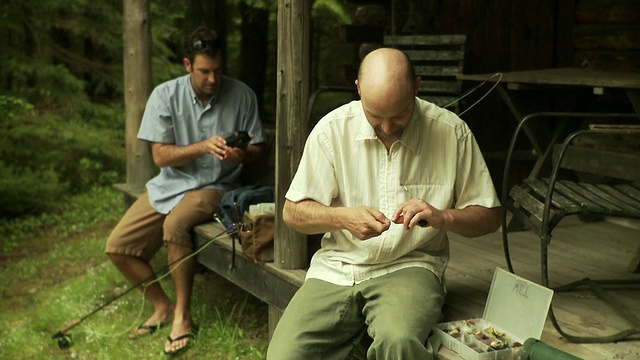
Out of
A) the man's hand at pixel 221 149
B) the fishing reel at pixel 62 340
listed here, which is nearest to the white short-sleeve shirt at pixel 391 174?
the man's hand at pixel 221 149

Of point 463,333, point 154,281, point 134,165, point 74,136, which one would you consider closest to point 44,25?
point 74,136

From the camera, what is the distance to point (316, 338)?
334 cm

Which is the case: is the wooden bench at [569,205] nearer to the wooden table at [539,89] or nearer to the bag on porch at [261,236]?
the wooden table at [539,89]

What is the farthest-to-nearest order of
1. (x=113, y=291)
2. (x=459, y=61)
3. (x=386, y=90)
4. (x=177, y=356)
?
1. (x=113, y=291)
2. (x=459, y=61)
3. (x=177, y=356)
4. (x=386, y=90)

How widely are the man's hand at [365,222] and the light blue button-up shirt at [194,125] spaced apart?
2207mm

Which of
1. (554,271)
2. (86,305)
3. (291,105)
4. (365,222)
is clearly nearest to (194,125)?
(291,105)

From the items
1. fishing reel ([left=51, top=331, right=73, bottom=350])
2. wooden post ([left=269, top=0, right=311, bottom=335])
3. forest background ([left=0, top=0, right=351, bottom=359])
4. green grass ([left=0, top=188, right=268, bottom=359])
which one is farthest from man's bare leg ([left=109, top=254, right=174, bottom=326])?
wooden post ([left=269, top=0, right=311, bottom=335])

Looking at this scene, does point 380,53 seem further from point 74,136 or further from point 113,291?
point 74,136

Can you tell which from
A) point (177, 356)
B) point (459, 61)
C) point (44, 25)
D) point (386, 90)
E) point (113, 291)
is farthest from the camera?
point (44, 25)

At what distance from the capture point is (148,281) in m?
5.50

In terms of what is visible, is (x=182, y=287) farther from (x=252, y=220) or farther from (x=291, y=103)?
(x=291, y=103)

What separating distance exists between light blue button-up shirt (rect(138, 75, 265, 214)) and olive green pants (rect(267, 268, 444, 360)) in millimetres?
1969

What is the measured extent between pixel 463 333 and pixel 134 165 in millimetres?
4063

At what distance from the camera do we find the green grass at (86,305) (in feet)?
17.6
